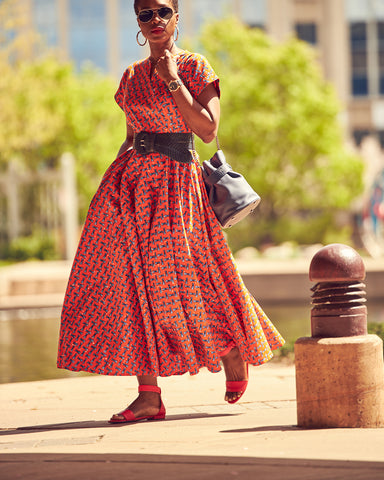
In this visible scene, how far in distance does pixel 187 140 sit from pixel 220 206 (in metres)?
0.34

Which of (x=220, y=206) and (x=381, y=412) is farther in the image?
(x=220, y=206)

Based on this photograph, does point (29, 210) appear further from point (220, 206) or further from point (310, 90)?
point (220, 206)

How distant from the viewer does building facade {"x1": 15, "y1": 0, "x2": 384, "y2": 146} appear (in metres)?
45.8

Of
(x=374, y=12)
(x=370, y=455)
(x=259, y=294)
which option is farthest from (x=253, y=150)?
(x=370, y=455)

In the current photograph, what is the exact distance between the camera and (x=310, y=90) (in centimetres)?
2753

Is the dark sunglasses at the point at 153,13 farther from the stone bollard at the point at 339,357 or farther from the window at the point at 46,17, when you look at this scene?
the window at the point at 46,17

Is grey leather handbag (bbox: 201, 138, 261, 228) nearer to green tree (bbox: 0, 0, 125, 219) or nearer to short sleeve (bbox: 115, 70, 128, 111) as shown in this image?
short sleeve (bbox: 115, 70, 128, 111)

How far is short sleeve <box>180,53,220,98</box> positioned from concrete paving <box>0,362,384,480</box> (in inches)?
55.9

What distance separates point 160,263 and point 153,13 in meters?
1.06

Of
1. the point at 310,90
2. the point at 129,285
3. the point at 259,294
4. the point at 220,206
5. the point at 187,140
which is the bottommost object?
the point at 259,294

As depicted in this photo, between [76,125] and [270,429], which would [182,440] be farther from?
[76,125]

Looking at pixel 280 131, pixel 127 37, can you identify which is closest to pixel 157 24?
pixel 280 131

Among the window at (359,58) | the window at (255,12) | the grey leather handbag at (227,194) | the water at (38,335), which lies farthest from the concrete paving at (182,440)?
the window at (255,12)

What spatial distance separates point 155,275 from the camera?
4.08 meters
